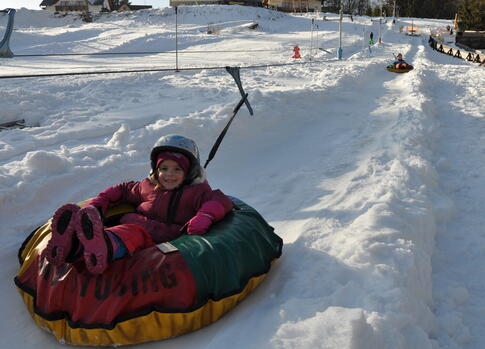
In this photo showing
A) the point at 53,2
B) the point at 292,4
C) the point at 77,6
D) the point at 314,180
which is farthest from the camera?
the point at 292,4

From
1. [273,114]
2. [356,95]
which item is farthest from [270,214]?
[356,95]

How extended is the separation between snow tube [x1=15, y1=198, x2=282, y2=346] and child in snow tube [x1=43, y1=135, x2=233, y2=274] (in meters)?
0.11

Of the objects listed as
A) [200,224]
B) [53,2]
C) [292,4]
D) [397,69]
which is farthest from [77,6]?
[200,224]

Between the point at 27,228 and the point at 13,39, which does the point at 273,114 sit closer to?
the point at 27,228

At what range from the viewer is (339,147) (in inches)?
238

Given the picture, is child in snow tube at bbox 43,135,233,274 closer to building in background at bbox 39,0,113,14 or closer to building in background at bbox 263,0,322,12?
building in background at bbox 39,0,113,14

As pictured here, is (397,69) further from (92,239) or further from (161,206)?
(92,239)

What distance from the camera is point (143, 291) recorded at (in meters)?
2.31

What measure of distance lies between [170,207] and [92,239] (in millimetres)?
914

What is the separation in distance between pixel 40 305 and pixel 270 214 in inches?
86.5

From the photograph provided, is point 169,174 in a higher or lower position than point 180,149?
lower

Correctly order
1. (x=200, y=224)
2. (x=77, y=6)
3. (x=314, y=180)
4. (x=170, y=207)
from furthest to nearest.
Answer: (x=77, y=6), (x=314, y=180), (x=170, y=207), (x=200, y=224)

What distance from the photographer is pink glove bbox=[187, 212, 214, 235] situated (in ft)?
9.18

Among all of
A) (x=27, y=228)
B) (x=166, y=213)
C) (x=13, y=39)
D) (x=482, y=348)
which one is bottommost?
(x=482, y=348)
